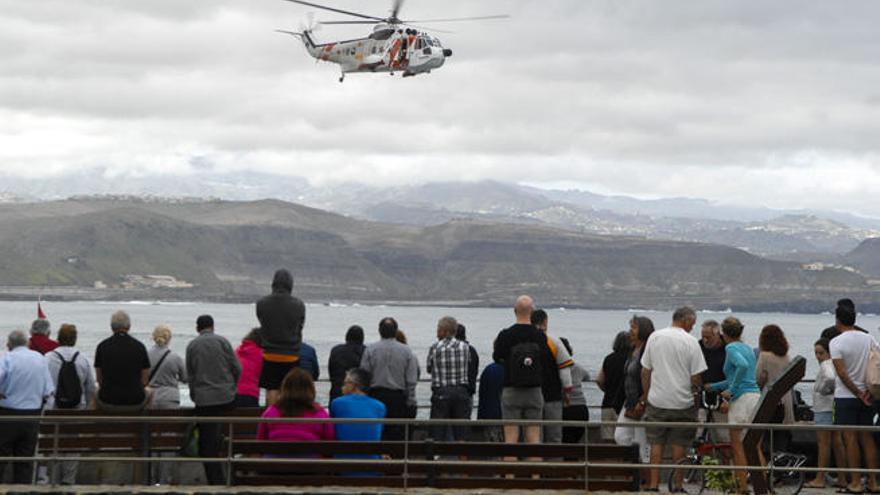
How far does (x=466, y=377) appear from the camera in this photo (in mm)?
14344

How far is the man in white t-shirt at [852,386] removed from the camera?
13320 mm

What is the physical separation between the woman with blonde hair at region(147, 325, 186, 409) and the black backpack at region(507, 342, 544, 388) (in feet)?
10.7

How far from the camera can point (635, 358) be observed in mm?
13398

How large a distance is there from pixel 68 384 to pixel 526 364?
15.1 ft

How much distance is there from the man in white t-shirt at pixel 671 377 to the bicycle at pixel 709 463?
0.96 ft

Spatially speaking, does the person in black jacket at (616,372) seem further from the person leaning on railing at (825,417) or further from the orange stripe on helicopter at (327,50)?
the orange stripe on helicopter at (327,50)

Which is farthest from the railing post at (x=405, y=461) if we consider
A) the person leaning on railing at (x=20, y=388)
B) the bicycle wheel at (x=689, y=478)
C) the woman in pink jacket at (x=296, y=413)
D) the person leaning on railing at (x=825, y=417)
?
the person leaning on railing at (x=825, y=417)

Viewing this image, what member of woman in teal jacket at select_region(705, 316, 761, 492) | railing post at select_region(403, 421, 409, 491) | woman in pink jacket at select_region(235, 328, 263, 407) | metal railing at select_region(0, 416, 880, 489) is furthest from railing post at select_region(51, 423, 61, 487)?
woman in teal jacket at select_region(705, 316, 761, 492)

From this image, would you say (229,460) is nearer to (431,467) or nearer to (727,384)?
(431,467)

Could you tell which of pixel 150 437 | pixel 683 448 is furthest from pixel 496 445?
pixel 150 437

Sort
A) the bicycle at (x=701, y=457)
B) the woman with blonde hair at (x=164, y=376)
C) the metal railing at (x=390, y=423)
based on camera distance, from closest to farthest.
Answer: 1. the metal railing at (x=390, y=423)
2. the bicycle at (x=701, y=457)
3. the woman with blonde hair at (x=164, y=376)

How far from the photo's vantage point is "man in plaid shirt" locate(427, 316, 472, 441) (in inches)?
562

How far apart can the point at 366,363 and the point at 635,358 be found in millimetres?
2693

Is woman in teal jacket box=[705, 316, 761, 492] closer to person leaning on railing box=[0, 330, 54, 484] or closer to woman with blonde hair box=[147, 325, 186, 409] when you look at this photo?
woman with blonde hair box=[147, 325, 186, 409]
